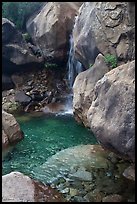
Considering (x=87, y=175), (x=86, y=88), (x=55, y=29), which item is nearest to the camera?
(x=87, y=175)

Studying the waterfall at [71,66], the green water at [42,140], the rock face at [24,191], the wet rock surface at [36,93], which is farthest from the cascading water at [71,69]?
the rock face at [24,191]

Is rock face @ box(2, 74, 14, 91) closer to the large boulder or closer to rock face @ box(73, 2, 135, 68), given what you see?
rock face @ box(73, 2, 135, 68)

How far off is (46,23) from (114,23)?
263 inches

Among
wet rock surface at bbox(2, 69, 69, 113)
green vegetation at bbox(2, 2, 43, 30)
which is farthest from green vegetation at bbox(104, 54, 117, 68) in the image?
green vegetation at bbox(2, 2, 43, 30)

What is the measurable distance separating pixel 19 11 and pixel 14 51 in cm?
461

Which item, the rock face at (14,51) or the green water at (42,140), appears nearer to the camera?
the green water at (42,140)

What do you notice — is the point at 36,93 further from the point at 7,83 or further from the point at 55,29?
the point at 55,29

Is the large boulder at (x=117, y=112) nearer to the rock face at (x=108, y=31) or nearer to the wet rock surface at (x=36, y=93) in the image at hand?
the rock face at (x=108, y=31)

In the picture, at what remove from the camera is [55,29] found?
17094 mm

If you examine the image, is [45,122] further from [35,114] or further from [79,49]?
[79,49]

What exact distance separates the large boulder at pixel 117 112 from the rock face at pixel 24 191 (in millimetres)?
1644

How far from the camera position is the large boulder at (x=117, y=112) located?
619 cm

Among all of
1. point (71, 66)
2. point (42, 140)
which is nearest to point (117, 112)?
point (42, 140)

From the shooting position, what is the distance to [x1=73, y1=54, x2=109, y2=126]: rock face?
11.6 metres
